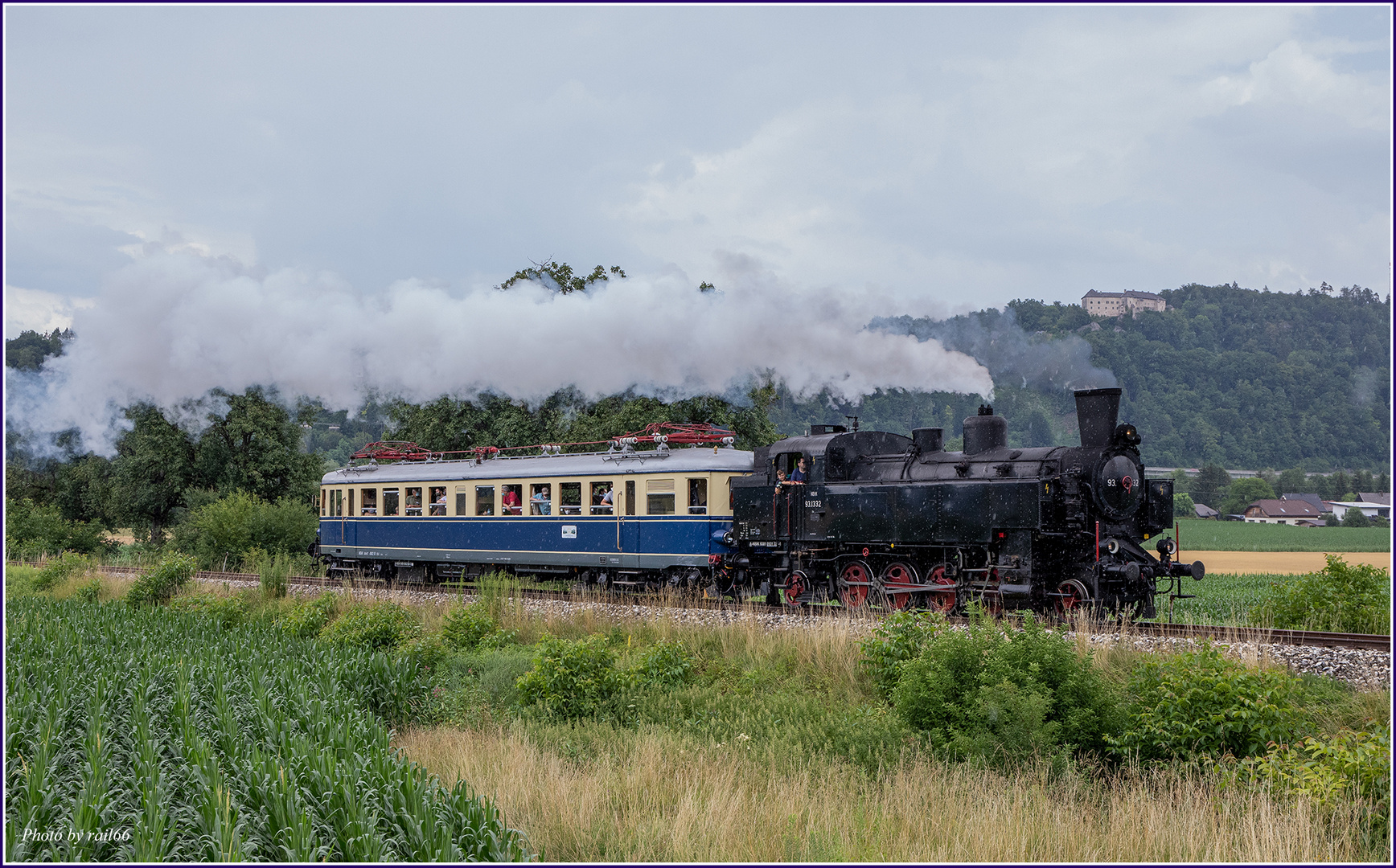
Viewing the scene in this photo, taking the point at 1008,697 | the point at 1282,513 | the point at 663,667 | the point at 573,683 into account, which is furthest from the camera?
the point at 1282,513

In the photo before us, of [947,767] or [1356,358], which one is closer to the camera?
[947,767]

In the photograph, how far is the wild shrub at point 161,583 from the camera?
2152cm

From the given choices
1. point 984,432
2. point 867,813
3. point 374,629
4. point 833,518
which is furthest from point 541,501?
point 867,813

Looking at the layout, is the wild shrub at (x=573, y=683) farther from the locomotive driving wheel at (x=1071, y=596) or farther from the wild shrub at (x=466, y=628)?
the locomotive driving wheel at (x=1071, y=596)

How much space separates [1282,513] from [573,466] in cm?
6697

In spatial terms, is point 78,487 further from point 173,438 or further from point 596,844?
point 596,844

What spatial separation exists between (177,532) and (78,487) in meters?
12.7

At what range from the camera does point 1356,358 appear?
3698 inches

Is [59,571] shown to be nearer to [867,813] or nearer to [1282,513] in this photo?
[867,813]

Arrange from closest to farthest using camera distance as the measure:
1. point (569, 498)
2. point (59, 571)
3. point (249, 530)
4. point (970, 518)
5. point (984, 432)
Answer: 1. point (970, 518)
2. point (984, 432)
3. point (569, 498)
4. point (59, 571)
5. point (249, 530)

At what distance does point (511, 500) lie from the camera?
70.0 ft

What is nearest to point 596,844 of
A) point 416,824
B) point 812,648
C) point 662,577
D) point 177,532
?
point 416,824

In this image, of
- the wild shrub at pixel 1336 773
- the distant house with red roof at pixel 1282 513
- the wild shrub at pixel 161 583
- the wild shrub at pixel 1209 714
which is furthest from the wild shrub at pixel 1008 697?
the distant house with red roof at pixel 1282 513

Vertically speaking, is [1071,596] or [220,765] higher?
[1071,596]
